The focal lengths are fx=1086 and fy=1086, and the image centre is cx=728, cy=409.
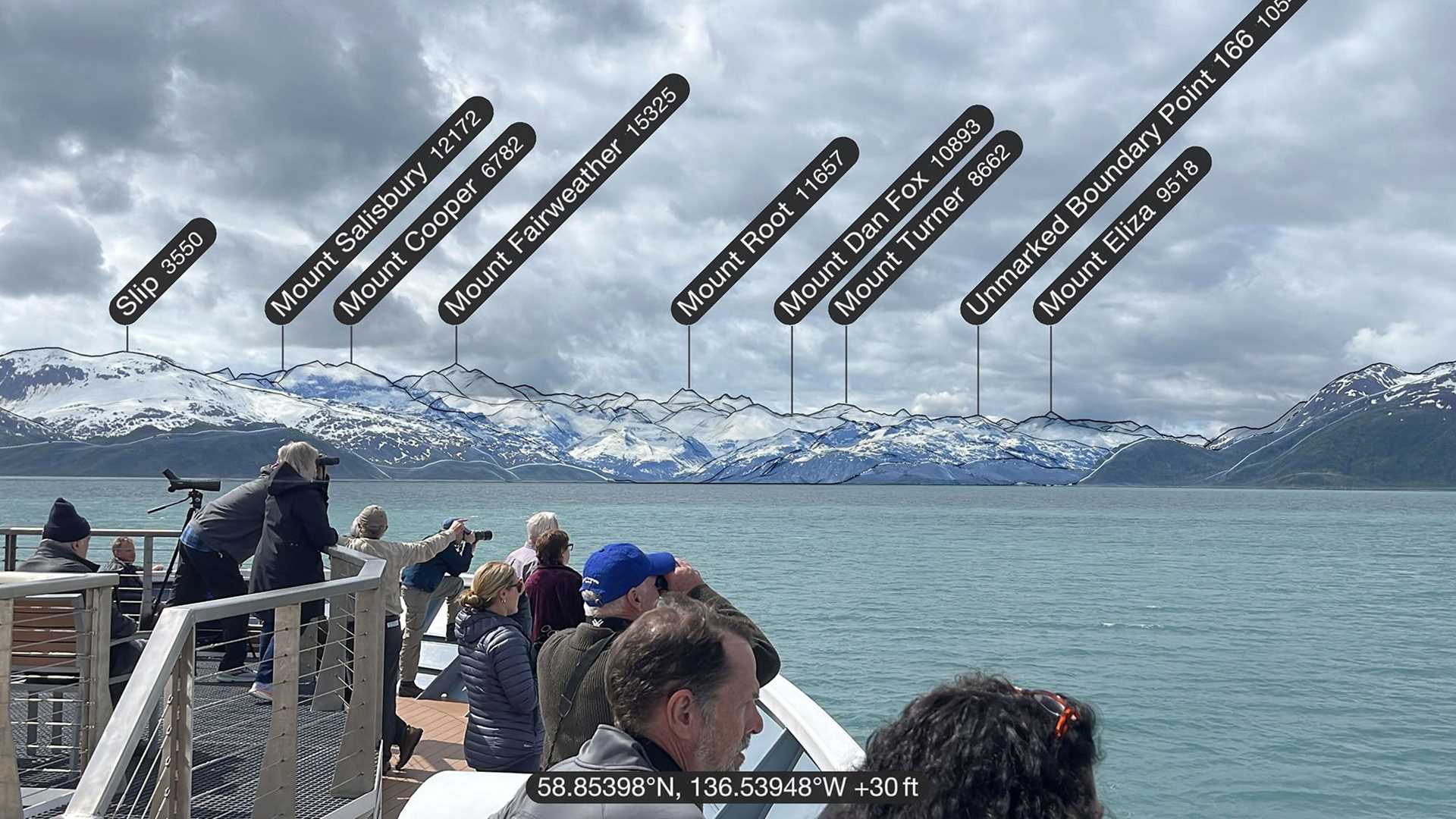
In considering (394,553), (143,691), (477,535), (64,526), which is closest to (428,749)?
(394,553)

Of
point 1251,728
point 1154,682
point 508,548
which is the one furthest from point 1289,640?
point 508,548

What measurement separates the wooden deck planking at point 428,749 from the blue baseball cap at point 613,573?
4.73 ft

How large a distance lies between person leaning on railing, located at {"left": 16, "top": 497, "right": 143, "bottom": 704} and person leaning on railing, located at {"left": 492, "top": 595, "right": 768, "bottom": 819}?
423cm

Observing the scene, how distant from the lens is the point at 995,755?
1540 mm

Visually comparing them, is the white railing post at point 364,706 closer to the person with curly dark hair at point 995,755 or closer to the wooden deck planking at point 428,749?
the wooden deck planking at point 428,749

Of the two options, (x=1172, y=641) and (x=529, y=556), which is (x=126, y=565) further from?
(x=1172, y=641)

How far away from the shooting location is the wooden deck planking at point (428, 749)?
5742mm

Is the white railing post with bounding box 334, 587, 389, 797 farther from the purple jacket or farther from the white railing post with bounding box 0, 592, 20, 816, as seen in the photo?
the white railing post with bounding box 0, 592, 20, 816

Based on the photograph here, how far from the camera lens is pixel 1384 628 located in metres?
30.3

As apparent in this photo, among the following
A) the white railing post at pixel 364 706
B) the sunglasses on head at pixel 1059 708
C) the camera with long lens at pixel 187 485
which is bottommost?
the white railing post at pixel 364 706

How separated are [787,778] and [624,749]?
42 cm

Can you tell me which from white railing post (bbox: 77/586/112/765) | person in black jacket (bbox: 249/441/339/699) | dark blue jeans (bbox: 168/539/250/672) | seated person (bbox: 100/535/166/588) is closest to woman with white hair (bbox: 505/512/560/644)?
person in black jacket (bbox: 249/441/339/699)

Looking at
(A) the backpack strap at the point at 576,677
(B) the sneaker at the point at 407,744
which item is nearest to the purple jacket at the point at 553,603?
(B) the sneaker at the point at 407,744

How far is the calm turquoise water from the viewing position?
15203 millimetres
